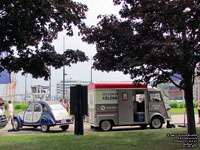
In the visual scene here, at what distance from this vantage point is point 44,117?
15953mm

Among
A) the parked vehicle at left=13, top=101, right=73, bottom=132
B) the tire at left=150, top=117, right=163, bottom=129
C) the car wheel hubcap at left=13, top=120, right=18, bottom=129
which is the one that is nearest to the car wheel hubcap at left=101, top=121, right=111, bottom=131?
the parked vehicle at left=13, top=101, right=73, bottom=132

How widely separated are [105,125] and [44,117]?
10.9 feet

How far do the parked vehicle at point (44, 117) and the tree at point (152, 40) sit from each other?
6.46m

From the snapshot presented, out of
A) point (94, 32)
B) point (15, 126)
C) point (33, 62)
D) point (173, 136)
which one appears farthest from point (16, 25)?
point (15, 126)

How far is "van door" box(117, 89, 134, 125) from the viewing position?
632 inches

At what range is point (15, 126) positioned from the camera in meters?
17.3

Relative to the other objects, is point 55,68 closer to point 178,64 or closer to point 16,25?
point 16,25

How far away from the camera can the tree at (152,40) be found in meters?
7.98

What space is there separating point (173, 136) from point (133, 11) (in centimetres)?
457

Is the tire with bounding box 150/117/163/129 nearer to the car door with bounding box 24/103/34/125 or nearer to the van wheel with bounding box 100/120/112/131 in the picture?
the van wheel with bounding box 100/120/112/131

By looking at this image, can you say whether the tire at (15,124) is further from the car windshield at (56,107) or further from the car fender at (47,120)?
the car windshield at (56,107)

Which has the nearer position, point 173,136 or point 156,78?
point 156,78

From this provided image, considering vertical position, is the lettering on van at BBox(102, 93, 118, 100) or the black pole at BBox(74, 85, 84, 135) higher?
the lettering on van at BBox(102, 93, 118, 100)

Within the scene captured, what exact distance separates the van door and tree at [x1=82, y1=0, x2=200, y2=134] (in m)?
6.23
